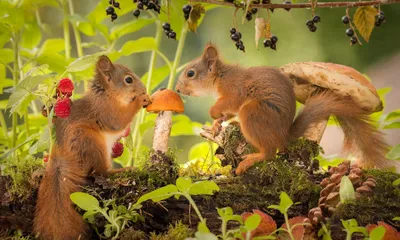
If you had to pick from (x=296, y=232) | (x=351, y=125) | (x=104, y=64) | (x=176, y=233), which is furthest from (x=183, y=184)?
(x=351, y=125)

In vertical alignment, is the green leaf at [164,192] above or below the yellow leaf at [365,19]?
below

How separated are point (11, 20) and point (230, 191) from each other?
2.71 feet

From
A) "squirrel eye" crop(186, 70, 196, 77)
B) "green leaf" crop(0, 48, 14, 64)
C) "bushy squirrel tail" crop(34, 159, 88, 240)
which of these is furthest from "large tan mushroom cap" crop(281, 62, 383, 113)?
"green leaf" crop(0, 48, 14, 64)

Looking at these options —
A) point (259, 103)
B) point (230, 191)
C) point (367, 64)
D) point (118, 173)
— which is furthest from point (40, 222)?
point (367, 64)

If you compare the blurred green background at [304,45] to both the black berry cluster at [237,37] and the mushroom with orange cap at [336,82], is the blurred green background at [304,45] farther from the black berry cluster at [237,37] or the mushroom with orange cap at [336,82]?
the black berry cluster at [237,37]

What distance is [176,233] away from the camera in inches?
47.3

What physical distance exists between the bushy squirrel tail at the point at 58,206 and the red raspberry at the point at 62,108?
12 centimetres

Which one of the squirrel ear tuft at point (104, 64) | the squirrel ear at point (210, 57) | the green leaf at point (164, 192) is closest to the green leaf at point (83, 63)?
the squirrel ear tuft at point (104, 64)

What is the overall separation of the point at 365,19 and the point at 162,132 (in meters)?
0.57

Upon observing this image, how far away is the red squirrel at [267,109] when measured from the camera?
55.4 inches

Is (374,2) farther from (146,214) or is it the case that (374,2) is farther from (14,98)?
(14,98)

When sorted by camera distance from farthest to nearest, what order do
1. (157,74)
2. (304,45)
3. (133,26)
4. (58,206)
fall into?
(304,45) < (157,74) < (133,26) < (58,206)

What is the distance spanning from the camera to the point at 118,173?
4.49ft

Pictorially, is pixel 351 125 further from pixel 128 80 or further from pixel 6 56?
pixel 6 56
